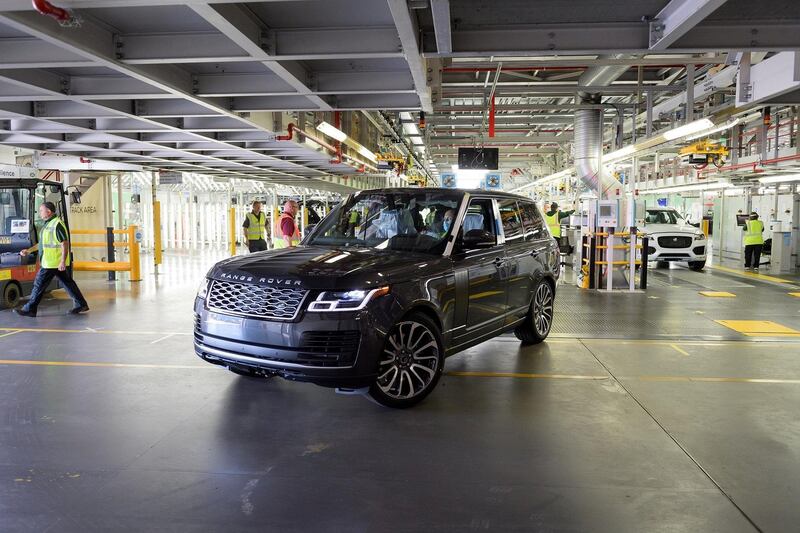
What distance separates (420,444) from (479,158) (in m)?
15.8

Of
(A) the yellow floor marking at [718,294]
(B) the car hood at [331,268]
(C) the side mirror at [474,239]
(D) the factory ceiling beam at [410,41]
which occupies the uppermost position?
(D) the factory ceiling beam at [410,41]

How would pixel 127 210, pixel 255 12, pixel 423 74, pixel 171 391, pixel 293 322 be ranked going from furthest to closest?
1. pixel 127 210
2. pixel 423 74
3. pixel 255 12
4. pixel 171 391
5. pixel 293 322

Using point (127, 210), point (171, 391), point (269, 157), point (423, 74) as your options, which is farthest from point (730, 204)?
point (127, 210)

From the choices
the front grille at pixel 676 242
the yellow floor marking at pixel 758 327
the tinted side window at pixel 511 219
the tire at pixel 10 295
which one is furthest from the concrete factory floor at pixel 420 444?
the front grille at pixel 676 242

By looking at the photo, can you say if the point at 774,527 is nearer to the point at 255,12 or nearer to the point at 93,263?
the point at 255,12

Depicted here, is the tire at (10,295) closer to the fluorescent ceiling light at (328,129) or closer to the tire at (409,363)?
the fluorescent ceiling light at (328,129)

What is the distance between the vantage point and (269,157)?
15.6 metres

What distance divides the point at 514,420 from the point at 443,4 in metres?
3.42

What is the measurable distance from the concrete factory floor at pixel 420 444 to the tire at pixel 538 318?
0.54 feet

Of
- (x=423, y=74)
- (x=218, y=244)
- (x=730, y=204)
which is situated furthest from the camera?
(x=218, y=244)

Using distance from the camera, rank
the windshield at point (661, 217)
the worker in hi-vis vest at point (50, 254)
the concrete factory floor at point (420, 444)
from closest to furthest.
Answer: the concrete factory floor at point (420, 444) < the worker in hi-vis vest at point (50, 254) < the windshield at point (661, 217)

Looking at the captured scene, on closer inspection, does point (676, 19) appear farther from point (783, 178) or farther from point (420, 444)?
point (783, 178)

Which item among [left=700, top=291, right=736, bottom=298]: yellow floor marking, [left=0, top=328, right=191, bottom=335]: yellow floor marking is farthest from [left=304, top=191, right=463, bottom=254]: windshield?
[left=700, top=291, right=736, bottom=298]: yellow floor marking

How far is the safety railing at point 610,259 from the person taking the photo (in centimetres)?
1284
